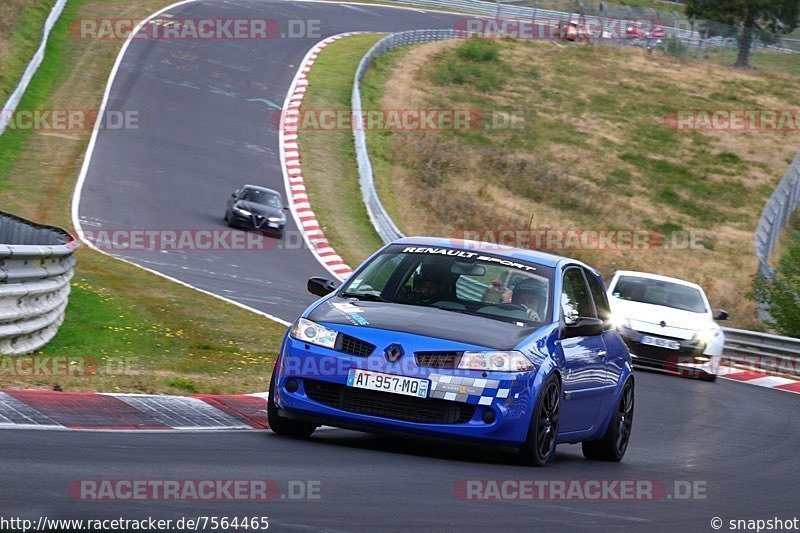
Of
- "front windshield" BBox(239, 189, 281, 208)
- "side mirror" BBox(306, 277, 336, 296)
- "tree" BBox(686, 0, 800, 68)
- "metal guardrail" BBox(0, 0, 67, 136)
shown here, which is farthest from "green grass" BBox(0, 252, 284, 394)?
"tree" BBox(686, 0, 800, 68)

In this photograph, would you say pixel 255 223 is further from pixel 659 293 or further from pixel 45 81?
pixel 45 81

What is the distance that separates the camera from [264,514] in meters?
6.15

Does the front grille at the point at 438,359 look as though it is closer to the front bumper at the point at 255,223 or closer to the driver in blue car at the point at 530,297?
the driver in blue car at the point at 530,297

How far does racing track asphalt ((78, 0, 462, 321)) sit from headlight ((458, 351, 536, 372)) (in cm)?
1118

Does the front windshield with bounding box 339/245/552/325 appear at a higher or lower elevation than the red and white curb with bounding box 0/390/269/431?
higher

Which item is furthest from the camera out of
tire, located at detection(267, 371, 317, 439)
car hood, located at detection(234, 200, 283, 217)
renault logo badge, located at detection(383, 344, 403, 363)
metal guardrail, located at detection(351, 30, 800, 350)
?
car hood, located at detection(234, 200, 283, 217)

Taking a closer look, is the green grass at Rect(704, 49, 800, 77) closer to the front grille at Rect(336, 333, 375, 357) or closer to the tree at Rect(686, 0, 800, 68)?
the tree at Rect(686, 0, 800, 68)

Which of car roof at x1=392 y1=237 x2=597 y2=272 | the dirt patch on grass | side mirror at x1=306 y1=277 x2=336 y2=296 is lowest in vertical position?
the dirt patch on grass

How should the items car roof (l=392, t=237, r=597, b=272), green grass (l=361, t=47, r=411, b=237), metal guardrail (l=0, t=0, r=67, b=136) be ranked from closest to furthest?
car roof (l=392, t=237, r=597, b=272), metal guardrail (l=0, t=0, r=67, b=136), green grass (l=361, t=47, r=411, b=237)

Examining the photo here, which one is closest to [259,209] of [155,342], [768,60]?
[155,342]

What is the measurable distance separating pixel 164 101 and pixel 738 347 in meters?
21.2

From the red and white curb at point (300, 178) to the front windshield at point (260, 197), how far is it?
96cm

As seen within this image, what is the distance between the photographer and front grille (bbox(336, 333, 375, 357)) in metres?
8.54

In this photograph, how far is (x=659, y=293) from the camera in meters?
21.5
